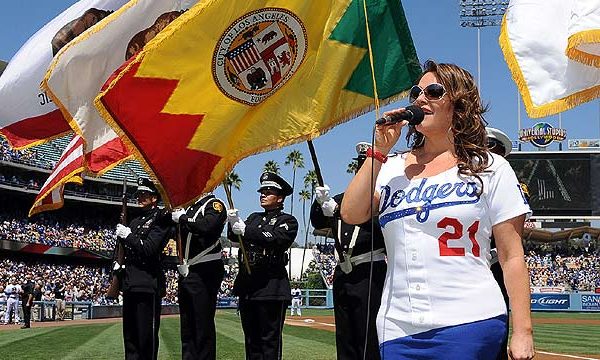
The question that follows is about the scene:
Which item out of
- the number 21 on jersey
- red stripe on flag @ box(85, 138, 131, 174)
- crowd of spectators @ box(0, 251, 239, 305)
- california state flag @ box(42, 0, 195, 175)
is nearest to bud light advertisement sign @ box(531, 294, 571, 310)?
crowd of spectators @ box(0, 251, 239, 305)

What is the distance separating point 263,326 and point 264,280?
0.44 m

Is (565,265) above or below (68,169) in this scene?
above

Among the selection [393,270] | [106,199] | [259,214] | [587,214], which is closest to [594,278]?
[587,214]

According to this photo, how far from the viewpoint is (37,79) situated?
8438 mm

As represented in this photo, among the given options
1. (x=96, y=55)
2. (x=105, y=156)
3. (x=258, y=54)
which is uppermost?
(x=96, y=55)

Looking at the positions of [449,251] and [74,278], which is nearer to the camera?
[449,251]

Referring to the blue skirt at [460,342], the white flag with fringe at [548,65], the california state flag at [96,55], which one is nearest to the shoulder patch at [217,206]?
the california state flag at [96,55]

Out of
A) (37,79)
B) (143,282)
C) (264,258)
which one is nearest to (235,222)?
(264,258)

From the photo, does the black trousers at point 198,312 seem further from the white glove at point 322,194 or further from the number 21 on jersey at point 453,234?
the number 21 on jersey at point 453,234

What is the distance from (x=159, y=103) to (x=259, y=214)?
2.45 metres

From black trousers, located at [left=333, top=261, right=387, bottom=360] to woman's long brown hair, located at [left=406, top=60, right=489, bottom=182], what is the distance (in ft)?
10.7

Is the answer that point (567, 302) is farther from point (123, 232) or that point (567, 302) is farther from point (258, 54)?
point (258, 54)

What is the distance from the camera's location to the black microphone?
10.1 ft

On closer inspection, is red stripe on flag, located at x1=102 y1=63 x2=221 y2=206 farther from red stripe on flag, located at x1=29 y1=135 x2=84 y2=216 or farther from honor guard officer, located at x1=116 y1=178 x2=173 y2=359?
red stripe on flag, located at x1=29 y1=135 x2=84 y2=216
